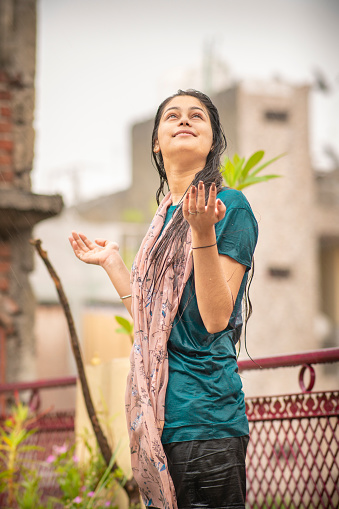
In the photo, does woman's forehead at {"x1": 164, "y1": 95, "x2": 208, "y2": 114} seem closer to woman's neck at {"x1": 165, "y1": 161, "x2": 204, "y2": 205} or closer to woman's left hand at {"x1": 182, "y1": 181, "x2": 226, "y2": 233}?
woman's neck at {"x1": 165, "y1": 161, "x2": 204, "y2": 205}

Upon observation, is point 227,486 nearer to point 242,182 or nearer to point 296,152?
point 242,182

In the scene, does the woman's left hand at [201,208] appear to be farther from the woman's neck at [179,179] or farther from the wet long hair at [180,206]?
the woman's neck at [179,179]

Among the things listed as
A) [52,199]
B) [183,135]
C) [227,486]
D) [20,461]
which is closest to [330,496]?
[227,486]

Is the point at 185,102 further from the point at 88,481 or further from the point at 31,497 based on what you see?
the point at 31,497

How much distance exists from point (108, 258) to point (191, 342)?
522 millimetres

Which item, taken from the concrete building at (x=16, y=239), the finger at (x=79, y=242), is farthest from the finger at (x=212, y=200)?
the concrete building at (x=16, y=239)

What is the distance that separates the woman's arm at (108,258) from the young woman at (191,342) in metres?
0.18

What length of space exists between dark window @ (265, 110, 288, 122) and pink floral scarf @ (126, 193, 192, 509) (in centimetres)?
1885

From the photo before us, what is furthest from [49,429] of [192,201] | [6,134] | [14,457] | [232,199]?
[6,134]

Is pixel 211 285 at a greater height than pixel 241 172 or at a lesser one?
lesser

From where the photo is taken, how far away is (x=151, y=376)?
70.9 inches

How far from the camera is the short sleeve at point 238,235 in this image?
70.6 inches

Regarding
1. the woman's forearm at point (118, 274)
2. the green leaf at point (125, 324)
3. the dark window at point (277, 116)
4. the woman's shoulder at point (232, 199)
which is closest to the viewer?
the woman's shoulder at point (232, 199)

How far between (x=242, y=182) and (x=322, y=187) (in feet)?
61.5
